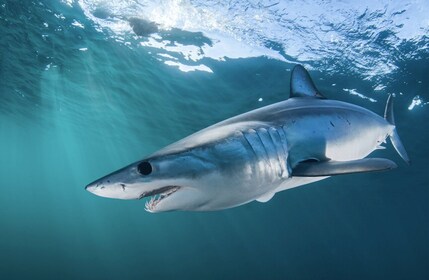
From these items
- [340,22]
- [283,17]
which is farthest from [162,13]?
[340,22]

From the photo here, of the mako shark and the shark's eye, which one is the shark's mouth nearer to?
the mako shark

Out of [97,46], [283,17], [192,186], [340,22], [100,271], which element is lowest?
[100,271]

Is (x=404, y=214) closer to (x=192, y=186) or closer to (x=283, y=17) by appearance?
(x=283, y=17)

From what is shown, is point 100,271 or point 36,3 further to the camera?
point 100,271

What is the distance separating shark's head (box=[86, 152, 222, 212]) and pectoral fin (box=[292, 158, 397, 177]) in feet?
2.91

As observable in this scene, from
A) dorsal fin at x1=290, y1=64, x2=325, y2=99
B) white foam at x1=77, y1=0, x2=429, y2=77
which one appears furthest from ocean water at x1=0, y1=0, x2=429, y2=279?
dorsal fin at x1=290, y1=64, x2=325, y2=99

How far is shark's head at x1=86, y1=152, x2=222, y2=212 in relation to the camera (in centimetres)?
195

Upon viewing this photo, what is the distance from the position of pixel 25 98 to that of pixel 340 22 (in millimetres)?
26059

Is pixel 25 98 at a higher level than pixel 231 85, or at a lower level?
higher

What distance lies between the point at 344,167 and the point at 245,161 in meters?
0.81

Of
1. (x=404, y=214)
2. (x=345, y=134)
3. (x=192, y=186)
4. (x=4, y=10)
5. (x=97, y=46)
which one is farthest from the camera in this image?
(x=404, y=214)

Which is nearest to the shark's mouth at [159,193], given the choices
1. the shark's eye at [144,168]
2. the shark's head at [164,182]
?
the shark's head at [164,182]

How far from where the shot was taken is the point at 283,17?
1009 centimetres

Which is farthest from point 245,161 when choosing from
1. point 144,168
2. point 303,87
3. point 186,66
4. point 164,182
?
point 186,66
